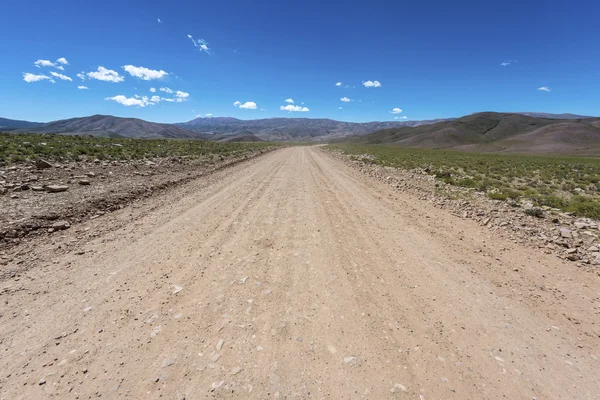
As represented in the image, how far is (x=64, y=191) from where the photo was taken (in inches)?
365

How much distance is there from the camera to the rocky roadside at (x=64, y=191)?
6.49 metres

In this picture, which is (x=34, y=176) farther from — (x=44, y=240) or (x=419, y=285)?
→ (x=419, y=285)

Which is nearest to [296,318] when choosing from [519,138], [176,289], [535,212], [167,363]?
[167,363]

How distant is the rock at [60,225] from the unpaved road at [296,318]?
1.18ft

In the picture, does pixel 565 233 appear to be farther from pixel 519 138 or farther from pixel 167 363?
pixel 519 138

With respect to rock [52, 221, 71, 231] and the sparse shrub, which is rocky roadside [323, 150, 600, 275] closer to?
the sparse shrub

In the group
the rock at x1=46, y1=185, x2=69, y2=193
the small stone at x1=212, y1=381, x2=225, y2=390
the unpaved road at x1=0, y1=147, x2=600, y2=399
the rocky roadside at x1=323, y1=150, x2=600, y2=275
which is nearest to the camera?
the small stone at x1=212, y1=381, x2=225, y2=390

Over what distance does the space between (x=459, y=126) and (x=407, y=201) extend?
8666 inches

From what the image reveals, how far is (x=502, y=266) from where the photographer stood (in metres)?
5.52

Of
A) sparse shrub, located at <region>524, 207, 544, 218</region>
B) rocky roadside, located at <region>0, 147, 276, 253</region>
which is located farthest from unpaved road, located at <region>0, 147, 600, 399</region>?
sparse shrub, located at <region>524, 207, 544, 218</region>

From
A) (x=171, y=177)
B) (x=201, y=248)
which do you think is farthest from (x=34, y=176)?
(x=201, y=248)

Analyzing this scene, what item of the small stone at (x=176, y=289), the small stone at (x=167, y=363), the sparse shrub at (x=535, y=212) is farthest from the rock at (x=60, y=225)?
the sparse shrub at (x=535, y=212)

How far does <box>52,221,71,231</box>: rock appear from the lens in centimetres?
659

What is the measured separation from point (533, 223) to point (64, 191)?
596 inches
